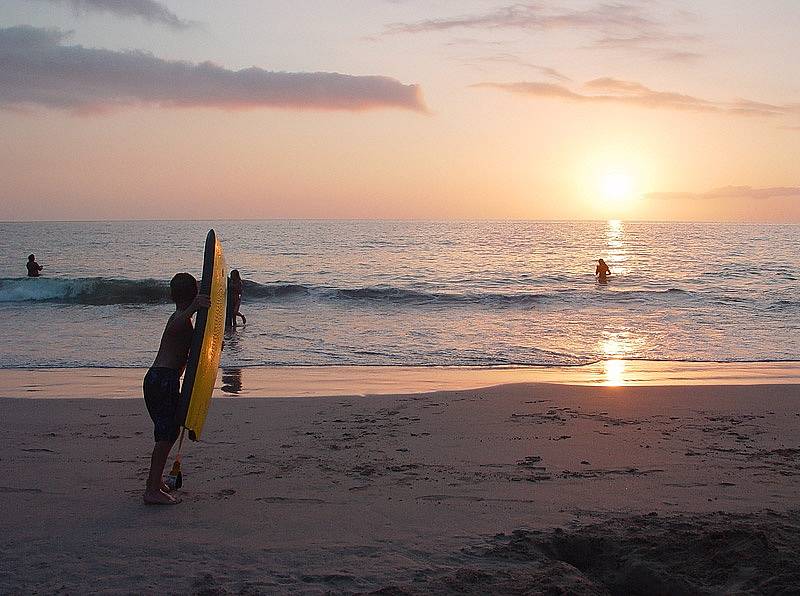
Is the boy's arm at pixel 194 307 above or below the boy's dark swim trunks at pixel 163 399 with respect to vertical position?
above

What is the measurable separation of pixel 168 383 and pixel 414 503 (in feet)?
6.44

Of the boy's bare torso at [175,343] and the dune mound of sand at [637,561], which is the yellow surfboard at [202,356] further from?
the dune mound of sand at [637,561]

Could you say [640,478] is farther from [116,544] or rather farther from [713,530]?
[116,544]

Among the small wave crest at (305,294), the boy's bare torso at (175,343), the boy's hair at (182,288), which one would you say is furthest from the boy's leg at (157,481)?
the small wave crest at (305,294)

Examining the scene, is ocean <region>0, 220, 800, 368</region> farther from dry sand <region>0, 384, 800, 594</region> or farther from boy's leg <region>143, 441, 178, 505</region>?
boy's leg <region>143, 441, 178, 505</region>

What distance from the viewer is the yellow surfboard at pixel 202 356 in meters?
5.29

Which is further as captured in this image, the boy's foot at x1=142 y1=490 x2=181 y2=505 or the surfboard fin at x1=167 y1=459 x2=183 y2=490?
the surfboard fin at x1=167 y1=459 x2=183 y2=490

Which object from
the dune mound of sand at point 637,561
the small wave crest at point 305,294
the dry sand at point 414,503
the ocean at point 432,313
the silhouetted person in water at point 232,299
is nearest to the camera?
the dune mound of sand at point 637,561

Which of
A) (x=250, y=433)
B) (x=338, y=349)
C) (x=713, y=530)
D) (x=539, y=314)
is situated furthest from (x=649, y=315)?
(x=713, y=530)

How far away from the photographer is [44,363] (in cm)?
1400

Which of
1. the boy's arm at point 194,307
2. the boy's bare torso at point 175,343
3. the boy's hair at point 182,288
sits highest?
the boy's hair at point 182,288

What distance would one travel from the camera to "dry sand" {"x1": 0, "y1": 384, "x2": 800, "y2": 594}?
418 centimetres

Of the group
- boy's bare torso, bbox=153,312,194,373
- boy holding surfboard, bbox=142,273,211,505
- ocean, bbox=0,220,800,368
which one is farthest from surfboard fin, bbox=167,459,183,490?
ocean, bbox=0,220,800,368

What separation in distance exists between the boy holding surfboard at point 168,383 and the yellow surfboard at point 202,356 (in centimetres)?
11
